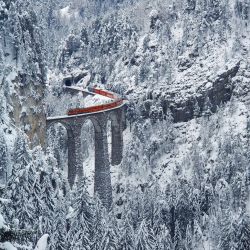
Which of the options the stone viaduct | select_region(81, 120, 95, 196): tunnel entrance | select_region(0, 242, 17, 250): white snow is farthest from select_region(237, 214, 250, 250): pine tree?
select_region(81, 120, 95, 196): tunnel entrance

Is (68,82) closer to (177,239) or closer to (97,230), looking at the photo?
(177,239)

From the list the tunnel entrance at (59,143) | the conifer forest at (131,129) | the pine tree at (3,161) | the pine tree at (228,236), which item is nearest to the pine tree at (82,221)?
the conifer forest at (131,129)

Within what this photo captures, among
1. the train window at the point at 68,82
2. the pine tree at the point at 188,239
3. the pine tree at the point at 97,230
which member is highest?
the train window at the point at 68,82

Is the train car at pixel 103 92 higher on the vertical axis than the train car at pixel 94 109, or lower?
higher

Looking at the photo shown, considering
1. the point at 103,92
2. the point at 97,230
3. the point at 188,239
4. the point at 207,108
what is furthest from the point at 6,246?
the point at 103,92

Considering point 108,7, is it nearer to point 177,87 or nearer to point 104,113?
point 177,87

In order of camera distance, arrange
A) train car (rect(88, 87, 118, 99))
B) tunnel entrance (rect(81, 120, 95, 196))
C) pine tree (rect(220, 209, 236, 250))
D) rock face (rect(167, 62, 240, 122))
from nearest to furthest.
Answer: pine tree (rect(220, 209, 236, 250))
tunnel entrance (rect(81, 120, 95, 196))
rock face (rect(167, 62, 240, 122))
train car (rect(88, 87, 118, 99))

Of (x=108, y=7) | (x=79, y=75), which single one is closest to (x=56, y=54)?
(x=79, y=75)

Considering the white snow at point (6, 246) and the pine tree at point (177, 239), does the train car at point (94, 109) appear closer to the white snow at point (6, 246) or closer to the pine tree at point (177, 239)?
the pine tree at point (177, 239)

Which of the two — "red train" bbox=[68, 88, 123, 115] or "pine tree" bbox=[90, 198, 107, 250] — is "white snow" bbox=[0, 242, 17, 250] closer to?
"pine tree" bbox=[90, 198, 107, 250]
